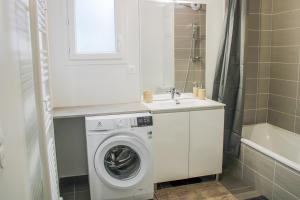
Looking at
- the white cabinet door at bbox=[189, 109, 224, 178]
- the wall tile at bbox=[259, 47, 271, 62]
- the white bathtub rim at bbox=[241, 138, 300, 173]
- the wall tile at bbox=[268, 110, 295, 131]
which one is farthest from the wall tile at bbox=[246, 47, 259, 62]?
the white bathtub rim at bbox=[241, 138, 300, 173]

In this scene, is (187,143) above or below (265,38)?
below

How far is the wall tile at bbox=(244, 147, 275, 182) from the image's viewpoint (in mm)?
2370

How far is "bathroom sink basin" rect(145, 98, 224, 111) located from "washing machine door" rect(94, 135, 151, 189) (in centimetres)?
41

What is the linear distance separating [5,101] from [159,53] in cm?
207

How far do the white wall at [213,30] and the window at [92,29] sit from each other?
1.09 m

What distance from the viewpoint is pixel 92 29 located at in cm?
265

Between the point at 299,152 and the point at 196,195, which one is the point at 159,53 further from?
the point at 299,152

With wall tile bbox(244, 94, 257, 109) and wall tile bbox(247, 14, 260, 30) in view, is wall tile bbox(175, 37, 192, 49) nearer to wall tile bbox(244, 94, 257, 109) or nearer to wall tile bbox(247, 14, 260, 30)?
wall tile bbox(247, 14, 260, 30)

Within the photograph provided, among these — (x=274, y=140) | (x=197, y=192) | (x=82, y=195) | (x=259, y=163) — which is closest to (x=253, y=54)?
(x=274, y=140)

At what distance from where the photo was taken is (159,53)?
113 inches

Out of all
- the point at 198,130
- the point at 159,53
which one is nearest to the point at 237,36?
the point at 159,53

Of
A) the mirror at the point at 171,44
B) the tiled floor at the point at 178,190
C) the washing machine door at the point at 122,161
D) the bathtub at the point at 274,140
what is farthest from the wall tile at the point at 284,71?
the washing machine door at the point at 122,161

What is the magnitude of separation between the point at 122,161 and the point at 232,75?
1.47 meters

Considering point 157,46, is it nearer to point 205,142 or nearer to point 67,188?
point 205,142
